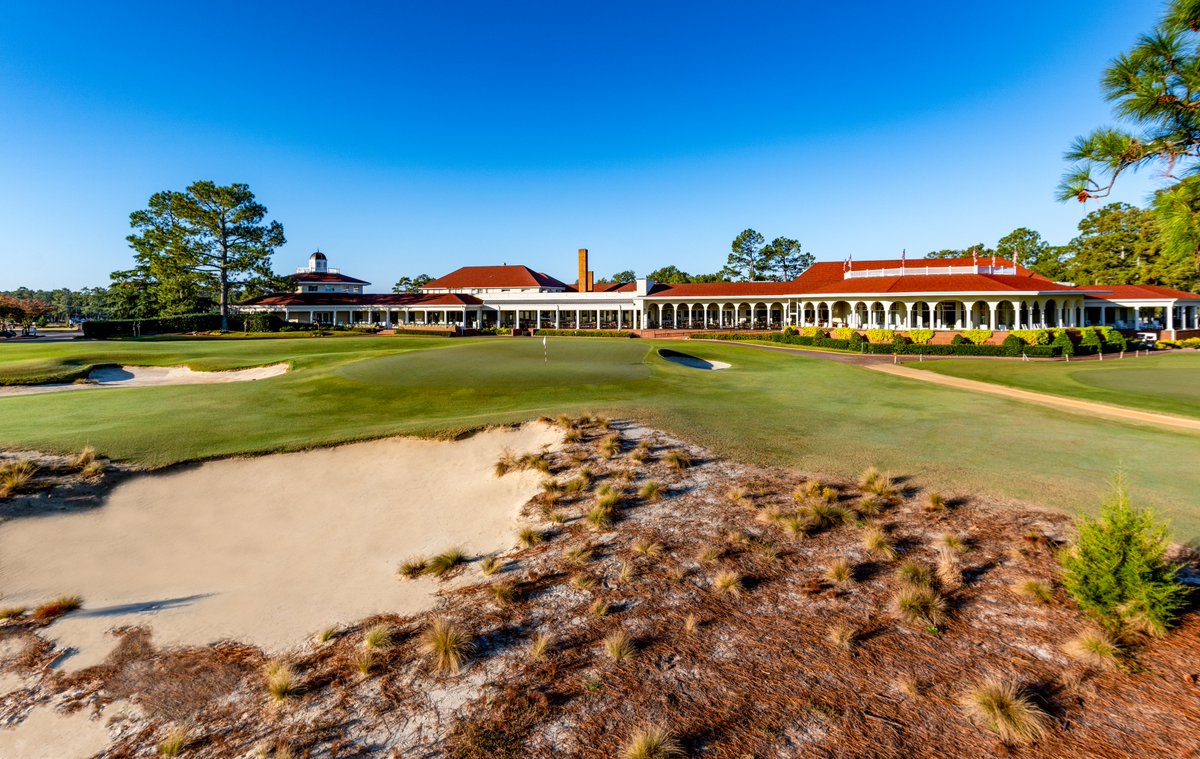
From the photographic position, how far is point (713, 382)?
2042cm

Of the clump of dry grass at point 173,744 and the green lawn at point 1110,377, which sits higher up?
the green lawn at point 1110,377

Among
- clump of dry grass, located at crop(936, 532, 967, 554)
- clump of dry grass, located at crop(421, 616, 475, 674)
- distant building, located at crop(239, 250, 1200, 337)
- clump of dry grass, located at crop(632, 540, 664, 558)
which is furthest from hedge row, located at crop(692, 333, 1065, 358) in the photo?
clump of dry grass, located at crop(421, 616, 475, 674)

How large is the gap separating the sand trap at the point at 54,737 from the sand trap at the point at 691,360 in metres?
26.1

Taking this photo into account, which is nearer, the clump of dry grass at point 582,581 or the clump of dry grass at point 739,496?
the clump of dry grass at point 582,581

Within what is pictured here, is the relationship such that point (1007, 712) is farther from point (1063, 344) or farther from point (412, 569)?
point (1063, 344)

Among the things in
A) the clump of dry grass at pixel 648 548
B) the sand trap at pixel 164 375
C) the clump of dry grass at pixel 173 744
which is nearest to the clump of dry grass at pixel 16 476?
the clump of dry grass at pixel 173 744

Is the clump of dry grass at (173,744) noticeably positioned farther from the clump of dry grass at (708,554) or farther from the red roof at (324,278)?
the red roof at (324,278)

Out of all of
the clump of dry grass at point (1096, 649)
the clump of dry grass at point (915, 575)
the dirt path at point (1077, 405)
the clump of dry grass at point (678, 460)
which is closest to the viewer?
the clump of dry grass at point (1096, 649)

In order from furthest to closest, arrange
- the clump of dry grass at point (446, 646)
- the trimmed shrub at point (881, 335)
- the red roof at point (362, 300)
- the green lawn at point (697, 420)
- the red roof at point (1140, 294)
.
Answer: the red roof at point (362, 300) → the red roof at point (1140, 294) → the trimmed shrub at point (881, 335) → the green lawn at point (697, 420) → the clump of dry grass at point (446, 646)

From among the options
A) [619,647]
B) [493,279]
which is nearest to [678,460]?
[619,647]

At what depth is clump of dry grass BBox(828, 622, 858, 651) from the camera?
521 cm

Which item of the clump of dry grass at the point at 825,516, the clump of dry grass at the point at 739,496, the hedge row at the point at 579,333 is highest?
the hedge row at the point at 579,333

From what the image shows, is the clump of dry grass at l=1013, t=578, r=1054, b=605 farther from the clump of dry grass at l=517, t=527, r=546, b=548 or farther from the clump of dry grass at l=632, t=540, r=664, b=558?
the clump of dry grass at l=517, t=527, r=546, b=548

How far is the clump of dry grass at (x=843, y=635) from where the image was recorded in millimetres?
5207
